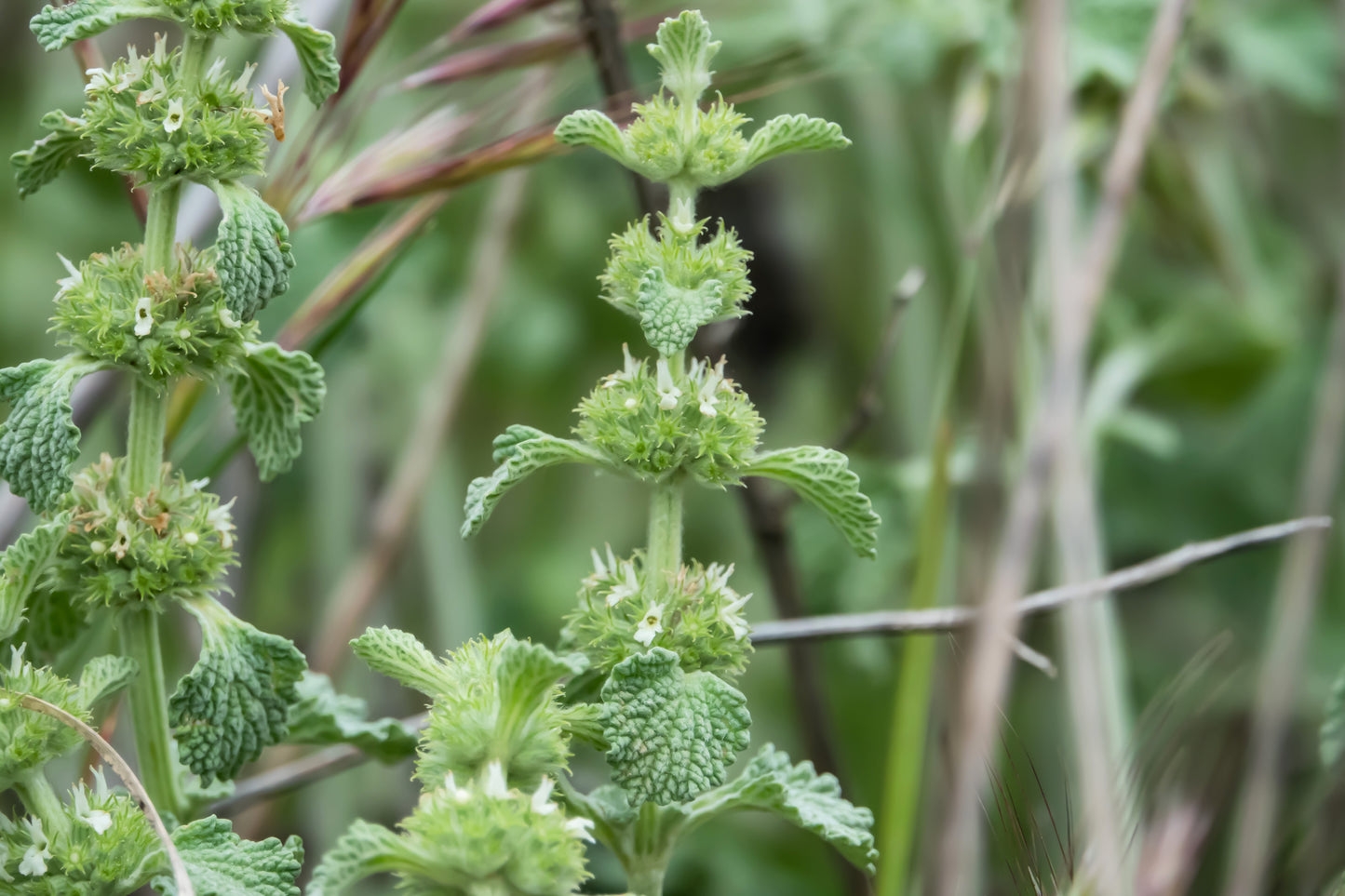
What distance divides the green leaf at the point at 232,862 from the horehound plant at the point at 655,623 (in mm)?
61

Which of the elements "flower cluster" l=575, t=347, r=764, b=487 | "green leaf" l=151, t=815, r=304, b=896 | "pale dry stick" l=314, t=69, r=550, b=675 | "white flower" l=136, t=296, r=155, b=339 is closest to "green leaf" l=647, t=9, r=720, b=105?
"flower cluster" l=575, t=347, r=764, b=487

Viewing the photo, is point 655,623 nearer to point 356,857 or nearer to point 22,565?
point 356,857

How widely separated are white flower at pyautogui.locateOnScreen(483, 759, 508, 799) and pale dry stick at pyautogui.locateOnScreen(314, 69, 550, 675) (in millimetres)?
619

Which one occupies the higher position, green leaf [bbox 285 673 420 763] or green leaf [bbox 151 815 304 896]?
green leaf [bbox 285 673 420 763]

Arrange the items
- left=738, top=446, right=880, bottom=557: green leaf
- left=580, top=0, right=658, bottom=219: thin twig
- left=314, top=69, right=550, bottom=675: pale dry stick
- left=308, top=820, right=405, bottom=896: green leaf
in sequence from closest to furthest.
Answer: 1. left=308, top=820, right=405, bottom=896: green leaf
2. left=738, top=446, right=880, bottom=557: green leaf
3. left=580, top=0, right=658, bottom=219: thin twig
4. left=314, top=69, right=550, bottom=675: pale dry stick

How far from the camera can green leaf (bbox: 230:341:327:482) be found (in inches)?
19.5

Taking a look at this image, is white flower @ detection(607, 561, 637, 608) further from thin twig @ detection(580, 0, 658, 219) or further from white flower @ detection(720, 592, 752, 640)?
thin twig @ detection(580, 0, 658, 219)

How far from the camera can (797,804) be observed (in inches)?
19.2

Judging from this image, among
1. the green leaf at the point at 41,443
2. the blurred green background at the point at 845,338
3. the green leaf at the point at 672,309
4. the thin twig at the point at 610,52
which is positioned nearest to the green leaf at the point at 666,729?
the green leaf at the point at 672,309

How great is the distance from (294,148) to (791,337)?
96 centimetres

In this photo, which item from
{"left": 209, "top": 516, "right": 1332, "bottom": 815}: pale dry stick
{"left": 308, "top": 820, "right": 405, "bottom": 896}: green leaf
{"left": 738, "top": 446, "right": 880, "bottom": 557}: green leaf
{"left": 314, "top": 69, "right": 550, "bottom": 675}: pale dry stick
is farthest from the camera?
{"left": 314, "top": 69, "right": 550, "bottom": 675}: pale dry stick

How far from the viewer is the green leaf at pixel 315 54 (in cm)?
47

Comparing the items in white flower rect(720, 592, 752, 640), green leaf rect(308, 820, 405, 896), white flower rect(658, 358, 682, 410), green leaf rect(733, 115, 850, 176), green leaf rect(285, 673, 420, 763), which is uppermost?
green leaf rect(733, 115, 850, 176)

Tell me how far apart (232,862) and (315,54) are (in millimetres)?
297
